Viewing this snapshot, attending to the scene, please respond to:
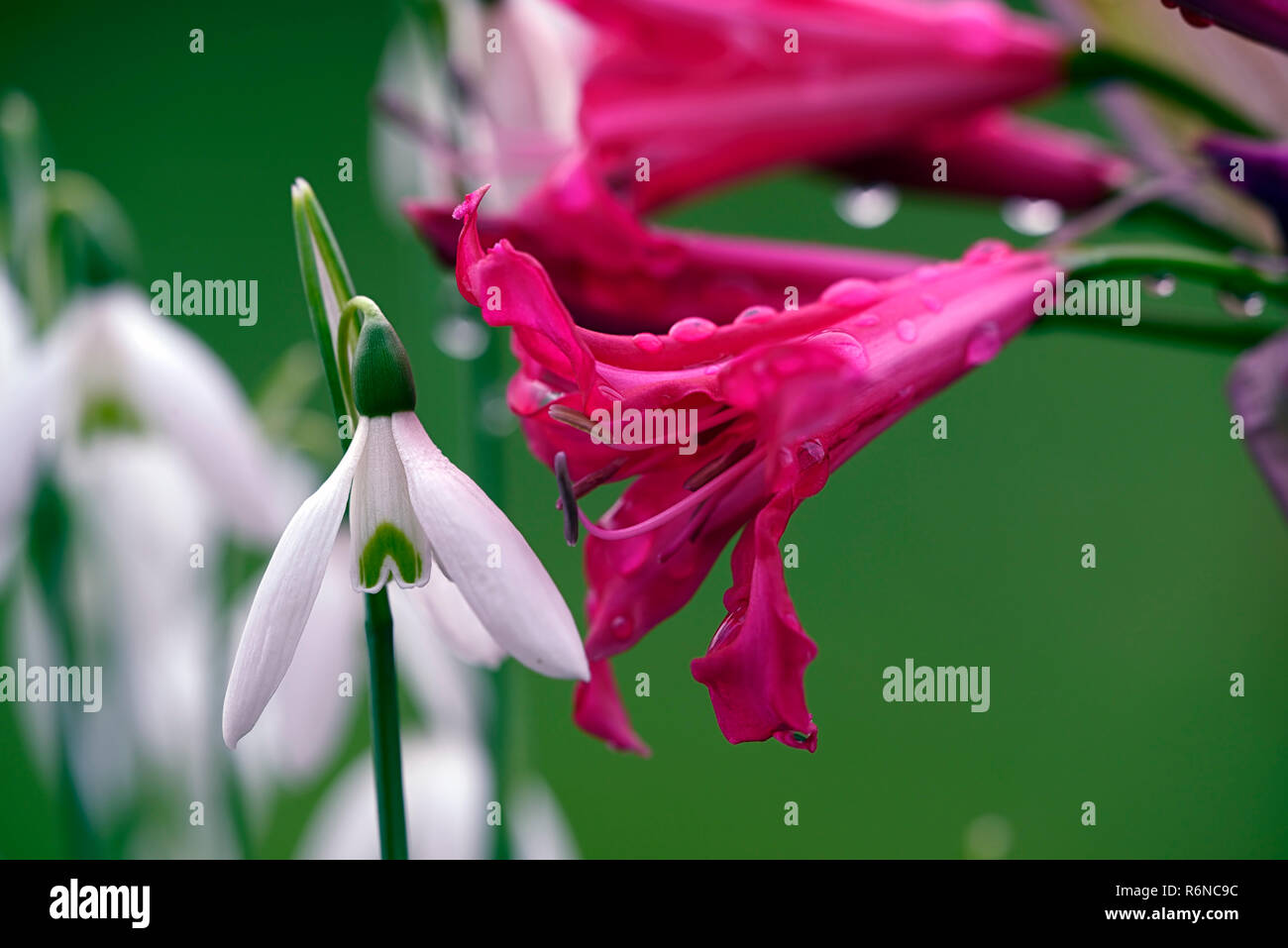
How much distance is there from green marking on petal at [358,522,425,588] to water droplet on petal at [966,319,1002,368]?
7.4 inches

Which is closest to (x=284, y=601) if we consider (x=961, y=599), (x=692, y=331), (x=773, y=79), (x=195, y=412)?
(x=692, y=331)

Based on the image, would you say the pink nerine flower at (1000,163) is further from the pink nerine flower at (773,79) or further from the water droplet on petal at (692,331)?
the water droplet on petal at (692,331)

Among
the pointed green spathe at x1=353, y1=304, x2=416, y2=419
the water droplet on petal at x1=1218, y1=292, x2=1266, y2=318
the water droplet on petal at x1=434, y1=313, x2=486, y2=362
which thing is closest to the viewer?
the pointed green spathe at x1=353, y1=304, x2=416, y2=419

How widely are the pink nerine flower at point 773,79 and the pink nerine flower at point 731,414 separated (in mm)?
170

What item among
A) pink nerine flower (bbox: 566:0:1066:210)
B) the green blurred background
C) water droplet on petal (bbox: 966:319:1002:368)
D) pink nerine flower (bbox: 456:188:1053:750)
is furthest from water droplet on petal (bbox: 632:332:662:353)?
the green blurred background

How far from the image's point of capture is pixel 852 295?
39 centimetres

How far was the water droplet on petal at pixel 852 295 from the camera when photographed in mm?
389

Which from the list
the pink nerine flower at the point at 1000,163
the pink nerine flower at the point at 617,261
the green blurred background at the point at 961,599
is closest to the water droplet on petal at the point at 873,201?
the pink nerine flower at the point at 1000,163

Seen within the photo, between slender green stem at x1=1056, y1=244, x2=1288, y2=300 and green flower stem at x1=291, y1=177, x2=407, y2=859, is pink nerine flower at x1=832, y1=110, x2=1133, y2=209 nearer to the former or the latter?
slender green stem at x1=1056, y1=244, x2=1288, y2=300

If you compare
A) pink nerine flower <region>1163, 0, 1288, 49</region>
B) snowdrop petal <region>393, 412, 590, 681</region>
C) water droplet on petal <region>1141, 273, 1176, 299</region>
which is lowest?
snowdrop petal <region>393, 412, 590, 681</region>

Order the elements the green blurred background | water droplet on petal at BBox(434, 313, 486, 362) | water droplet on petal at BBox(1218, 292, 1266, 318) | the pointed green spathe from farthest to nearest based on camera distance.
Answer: the green blurred background, water droplet on petal at BBox(434, 313, 486, 362), water droplet on petal at BBox(1218, 292, 1266, 318), the pointed green spathe

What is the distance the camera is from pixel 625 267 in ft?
1.53

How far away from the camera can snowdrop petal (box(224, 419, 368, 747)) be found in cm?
32
